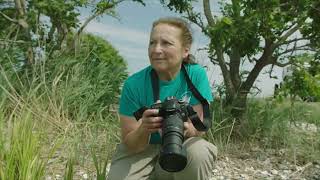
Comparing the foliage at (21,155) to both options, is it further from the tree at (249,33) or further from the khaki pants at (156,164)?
the tree at (249,33)

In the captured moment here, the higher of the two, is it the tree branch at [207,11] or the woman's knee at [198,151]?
the tree branch at [207,11]

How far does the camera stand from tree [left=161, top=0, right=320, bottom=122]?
4.62 m

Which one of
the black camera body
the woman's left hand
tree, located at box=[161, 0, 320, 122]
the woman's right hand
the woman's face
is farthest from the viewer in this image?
tree, located at box=[161, 0, 320, 122]

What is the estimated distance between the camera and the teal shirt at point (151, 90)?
9.27 ft

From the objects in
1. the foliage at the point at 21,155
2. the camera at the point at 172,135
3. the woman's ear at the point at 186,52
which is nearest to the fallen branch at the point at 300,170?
the woman's ear at the point at 186,52

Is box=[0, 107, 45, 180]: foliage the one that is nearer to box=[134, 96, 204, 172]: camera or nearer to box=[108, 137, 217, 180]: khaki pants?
box=[108, 137, 217, 180]: khaki pants

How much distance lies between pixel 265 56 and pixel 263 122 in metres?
0.77

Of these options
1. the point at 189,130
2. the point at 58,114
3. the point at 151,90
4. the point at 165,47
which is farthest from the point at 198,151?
the point at 58,114

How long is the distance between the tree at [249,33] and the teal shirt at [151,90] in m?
1.72

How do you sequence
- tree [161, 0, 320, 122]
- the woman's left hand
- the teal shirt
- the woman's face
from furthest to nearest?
tree [161, 0, 320, 122], the teal shirt, the woman's face, the woman's left hand

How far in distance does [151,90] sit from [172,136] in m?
0.62

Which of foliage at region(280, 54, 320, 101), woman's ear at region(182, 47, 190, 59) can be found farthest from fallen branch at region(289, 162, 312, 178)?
woman's ear at region(182, 47, 190, 59)

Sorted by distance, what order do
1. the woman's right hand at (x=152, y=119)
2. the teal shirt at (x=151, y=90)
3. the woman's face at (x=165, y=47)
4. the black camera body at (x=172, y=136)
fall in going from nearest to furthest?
1. the black camera body at (x=172, y=136)
2. the woman's right hand at (x=152, y=119)
3. the woman's face at (x=165, y=47)
4. the teal shirt at (x=151, y=90)

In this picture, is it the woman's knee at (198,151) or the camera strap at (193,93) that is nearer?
the woman's knee at (198,151)
